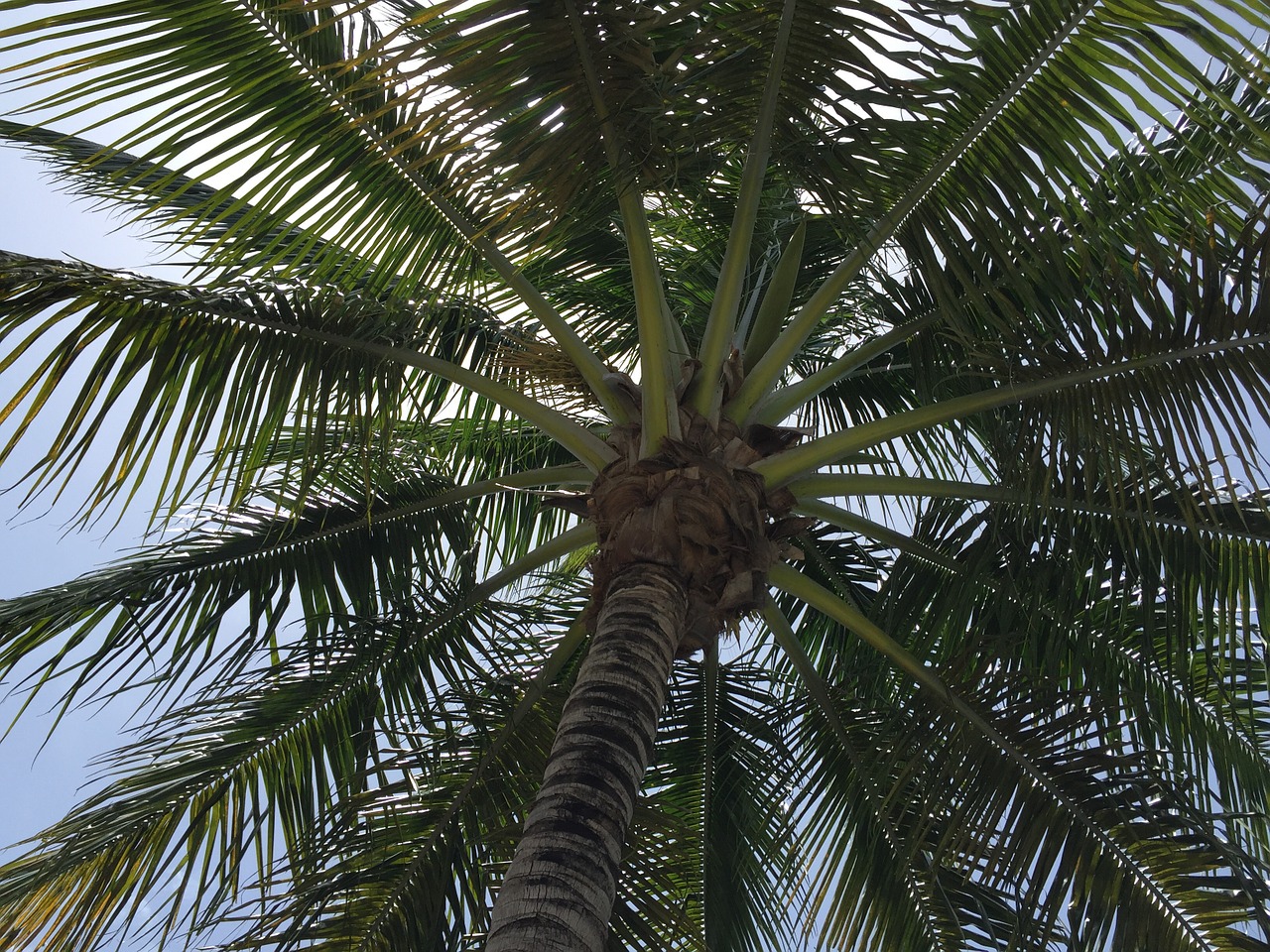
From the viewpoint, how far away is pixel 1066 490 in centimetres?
462

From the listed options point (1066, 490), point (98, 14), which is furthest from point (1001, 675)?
point (98, 14)

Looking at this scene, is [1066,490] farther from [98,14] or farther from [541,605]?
[98,14]

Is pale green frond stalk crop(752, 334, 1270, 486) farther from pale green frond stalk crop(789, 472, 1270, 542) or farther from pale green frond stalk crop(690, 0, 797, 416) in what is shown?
pale green frond stalk crop(690, 0, 797, 416)

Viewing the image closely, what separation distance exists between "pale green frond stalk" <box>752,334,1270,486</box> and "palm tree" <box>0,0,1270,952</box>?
18 mm

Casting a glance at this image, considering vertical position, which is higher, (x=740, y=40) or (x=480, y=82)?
(x=740, y=40)

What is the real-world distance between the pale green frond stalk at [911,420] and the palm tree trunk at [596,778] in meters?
0.77

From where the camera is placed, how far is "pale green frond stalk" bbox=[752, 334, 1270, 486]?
405 centimetres

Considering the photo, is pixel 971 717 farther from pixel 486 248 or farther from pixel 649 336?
pixel 486 248

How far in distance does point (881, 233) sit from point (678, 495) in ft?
4.12

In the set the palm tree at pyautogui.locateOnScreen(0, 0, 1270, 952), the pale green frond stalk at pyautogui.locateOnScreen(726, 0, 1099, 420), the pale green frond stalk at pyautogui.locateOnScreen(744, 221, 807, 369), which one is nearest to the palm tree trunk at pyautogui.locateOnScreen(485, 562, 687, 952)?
the palm tree at pyautogui.locateOnScreen(0, 0, 1270, 952)

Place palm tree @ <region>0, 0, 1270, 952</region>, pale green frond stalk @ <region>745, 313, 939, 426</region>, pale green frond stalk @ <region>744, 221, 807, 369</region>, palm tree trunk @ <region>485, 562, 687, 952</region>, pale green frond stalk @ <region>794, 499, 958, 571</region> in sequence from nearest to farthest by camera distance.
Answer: palm tree trunk @ <region>485, 562, 687, 952</region>
palm tree @ <region>0, 0, 1270, 952</region>
pale green frond stalk @ <region>745, 313, 939, 426</region>
pale green frond stalk @ <region>794, 499, 958, 571</region>
pale green frond stalk @ <region>744, 221, 807, 369</region>

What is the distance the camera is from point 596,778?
3064 mm

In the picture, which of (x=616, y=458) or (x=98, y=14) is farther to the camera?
(x=616, y=458)

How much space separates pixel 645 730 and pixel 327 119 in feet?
8.98
